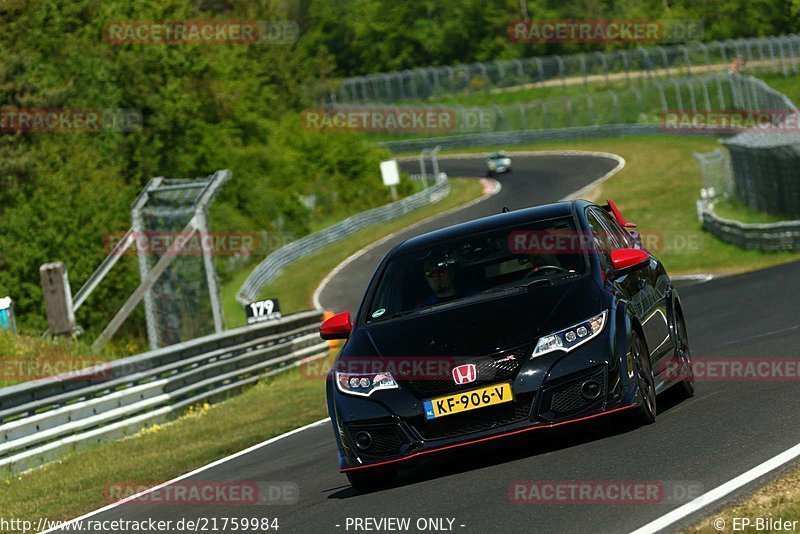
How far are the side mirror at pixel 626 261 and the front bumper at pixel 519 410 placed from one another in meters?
0.93

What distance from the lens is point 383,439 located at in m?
8.02

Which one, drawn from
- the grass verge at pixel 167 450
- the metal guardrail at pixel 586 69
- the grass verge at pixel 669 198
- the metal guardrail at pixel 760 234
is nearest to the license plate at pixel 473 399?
the grass verge at pixel 167 450

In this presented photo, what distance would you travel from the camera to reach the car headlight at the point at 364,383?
8.03 meters

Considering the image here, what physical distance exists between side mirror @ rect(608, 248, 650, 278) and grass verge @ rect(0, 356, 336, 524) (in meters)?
2.95

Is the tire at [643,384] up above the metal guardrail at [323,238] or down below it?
above

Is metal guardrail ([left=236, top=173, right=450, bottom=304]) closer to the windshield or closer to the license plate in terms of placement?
the windshield

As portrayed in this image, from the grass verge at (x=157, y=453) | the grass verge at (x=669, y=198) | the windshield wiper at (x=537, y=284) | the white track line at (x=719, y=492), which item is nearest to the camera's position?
the white track line at (x=719, y=492)

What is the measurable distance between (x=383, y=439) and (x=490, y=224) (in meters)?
1.95

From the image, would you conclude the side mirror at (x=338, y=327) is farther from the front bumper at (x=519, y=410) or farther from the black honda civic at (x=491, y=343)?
the front bumper at (x=519, y=410)

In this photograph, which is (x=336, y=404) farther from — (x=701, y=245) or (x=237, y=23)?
(x=237, y=23)

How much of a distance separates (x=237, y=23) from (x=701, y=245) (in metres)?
49.8

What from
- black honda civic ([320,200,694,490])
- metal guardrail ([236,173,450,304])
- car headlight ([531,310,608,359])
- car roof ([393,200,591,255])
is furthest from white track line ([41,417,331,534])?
metal guardrail ([236,173,450,304])

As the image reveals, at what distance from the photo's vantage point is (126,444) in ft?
49.0

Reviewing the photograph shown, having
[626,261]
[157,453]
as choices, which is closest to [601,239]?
[626,261]
